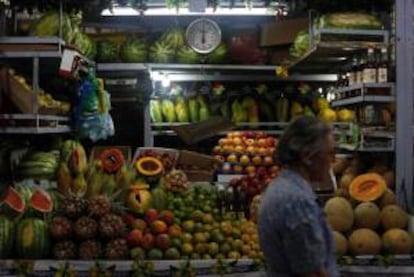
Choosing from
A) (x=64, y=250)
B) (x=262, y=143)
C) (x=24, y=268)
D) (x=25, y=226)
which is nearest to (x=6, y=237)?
(x=25, y=226)

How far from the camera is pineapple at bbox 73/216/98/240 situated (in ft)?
13.4

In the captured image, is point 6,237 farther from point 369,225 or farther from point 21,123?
point 369,225

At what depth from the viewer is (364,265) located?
419cm

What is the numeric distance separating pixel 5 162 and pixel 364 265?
9.01ft

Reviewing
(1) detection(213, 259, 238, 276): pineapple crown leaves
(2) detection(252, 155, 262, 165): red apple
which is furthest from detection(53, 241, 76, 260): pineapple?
(2) detection(252, 155, 262, 165): red apple

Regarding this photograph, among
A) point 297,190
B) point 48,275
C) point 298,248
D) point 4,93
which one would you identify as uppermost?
point 4,93

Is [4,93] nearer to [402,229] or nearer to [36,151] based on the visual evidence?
[36,151]

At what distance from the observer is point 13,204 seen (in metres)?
4.31

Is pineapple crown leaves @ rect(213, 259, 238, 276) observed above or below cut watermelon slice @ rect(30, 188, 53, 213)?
below

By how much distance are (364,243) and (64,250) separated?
5.91 feet

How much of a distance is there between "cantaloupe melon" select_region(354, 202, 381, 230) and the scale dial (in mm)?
3532

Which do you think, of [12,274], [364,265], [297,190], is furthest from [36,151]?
[297,190]

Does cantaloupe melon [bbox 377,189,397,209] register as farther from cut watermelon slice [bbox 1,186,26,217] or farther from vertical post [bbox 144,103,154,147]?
vertical post [bbox 144,103,154,147]

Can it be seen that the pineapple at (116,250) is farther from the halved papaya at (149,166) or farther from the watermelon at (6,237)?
the halved papaya at (149,166)
